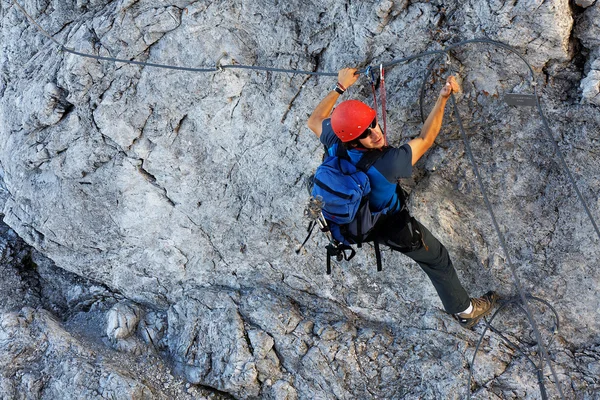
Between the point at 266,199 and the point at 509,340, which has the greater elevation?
the point at 266,199

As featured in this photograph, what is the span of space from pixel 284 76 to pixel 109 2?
9.23 ft

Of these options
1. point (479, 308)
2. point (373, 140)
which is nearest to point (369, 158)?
point (373, 140)

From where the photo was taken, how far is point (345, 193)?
4.95 meters

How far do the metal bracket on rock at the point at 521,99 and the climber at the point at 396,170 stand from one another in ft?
2.57

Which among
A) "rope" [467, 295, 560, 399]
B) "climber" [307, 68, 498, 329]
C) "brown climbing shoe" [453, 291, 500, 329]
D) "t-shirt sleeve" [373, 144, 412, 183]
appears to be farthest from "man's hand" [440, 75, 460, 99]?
"rope" [467, 295, 560, 399]

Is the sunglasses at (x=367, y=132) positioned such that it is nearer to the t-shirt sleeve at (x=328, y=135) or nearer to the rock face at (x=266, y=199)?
the t-shirt sleeve at (x=328, y=135)

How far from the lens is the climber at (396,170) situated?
4812 mm

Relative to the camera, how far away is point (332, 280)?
283 inches

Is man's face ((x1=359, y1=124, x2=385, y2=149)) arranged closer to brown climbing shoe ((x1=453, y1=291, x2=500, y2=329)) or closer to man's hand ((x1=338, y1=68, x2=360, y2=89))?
man's hand ((x1=338, y1=68, x2=360, y2=89))

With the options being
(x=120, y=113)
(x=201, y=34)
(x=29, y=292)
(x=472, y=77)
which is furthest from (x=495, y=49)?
(x=29, y=292)

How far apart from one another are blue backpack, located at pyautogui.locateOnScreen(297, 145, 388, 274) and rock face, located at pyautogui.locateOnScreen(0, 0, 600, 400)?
1.19 m

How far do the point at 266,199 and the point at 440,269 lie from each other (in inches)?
96.3

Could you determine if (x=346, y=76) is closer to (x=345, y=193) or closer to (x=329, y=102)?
(x=329, y=102)

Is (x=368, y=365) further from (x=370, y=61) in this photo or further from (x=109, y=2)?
(x=109, y=2)
